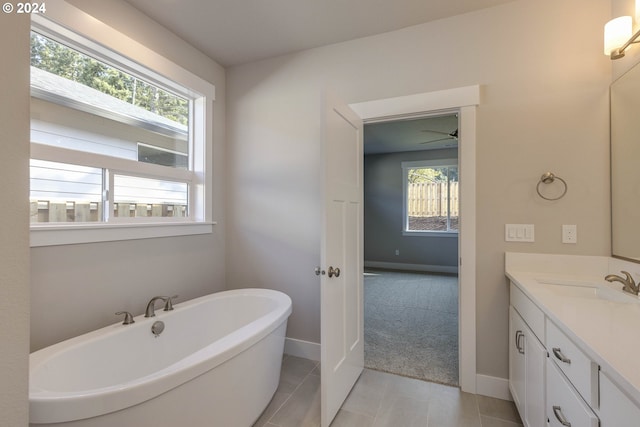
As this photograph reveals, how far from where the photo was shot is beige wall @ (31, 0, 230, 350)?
161 cm

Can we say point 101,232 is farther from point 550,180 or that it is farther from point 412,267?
point 412,267

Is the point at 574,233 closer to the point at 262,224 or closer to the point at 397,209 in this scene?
the point at 262,224

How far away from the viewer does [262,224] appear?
268 cm

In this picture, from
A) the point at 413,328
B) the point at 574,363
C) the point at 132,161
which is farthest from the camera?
the point at 413,328

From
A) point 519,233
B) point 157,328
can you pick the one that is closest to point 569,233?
point 519,233

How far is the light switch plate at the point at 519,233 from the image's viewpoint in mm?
1885

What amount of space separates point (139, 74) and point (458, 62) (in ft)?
7.67

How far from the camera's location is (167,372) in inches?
47.3

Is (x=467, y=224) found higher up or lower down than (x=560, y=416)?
higher up

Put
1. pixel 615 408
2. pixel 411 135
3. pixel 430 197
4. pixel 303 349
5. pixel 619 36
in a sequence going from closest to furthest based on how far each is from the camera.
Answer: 1. pixel 615 408
2. pixel 619 36
3. pixel 303 349
4. pixel 411 135
5. pixel 430 197

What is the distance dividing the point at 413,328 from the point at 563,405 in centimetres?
212

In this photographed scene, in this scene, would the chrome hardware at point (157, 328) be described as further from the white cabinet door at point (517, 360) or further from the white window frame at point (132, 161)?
the white cabinet door at point (517, 360)

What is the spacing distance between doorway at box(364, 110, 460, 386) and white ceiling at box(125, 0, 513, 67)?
1938 mm

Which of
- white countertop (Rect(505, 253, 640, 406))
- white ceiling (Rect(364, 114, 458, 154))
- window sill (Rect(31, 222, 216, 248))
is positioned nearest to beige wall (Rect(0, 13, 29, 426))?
window sill (Rect(31, 222, 216, 248))
